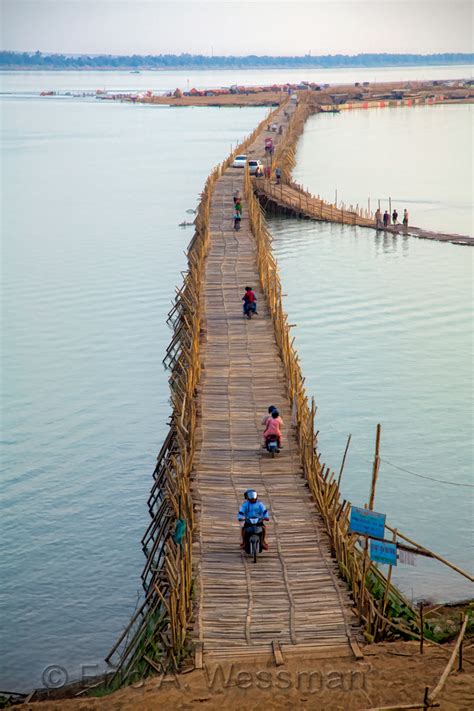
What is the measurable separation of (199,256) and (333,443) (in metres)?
12.4

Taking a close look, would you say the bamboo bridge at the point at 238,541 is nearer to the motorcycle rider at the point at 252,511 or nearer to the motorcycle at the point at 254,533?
the motorcycle at the point at 254,533

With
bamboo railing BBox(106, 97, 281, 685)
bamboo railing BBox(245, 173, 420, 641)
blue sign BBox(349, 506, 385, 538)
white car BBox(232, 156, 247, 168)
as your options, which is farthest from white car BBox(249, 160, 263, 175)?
blue sign BBox(349, 506, 385, 538)

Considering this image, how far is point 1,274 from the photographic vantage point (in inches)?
1849

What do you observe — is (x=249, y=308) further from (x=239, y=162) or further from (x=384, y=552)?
(x=239, y=162)

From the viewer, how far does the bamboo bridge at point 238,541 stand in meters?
12.8

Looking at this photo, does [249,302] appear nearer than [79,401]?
Yes

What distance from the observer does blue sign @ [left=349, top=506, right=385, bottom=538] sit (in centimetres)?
1330

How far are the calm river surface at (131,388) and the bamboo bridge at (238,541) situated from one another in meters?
1.38

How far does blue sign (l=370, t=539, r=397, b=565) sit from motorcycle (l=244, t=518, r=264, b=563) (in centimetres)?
183

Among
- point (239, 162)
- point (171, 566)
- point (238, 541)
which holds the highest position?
point (239, 162)

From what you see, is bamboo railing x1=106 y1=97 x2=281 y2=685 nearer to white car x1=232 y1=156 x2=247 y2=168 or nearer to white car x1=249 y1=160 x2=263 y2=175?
white car x1=249 y1=160 x2=263 y2=175

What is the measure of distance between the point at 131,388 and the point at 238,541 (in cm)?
1491

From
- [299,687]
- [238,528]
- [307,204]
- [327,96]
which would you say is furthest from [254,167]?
[327,96]

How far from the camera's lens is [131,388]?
97.7 ft
